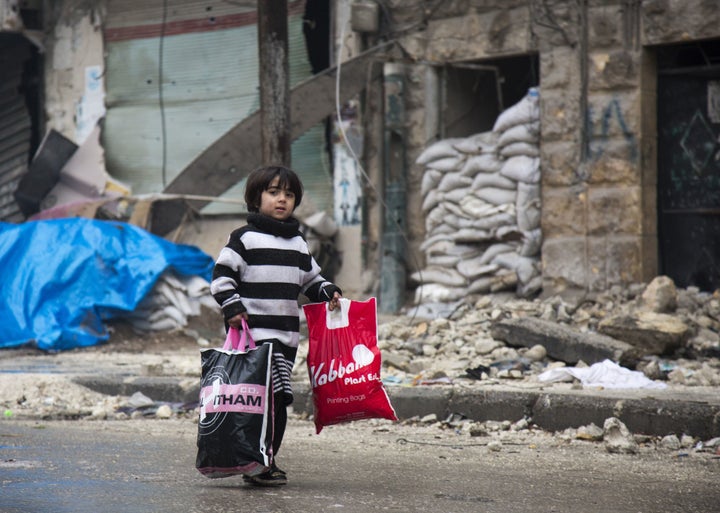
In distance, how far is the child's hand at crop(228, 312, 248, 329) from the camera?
4.69 meters

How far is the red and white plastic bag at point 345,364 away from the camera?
4914mm

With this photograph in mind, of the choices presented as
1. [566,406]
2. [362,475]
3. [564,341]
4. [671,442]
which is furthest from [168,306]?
[362,475]

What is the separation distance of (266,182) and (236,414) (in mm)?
1001

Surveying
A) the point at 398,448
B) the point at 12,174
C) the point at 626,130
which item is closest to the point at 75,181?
→ the point at 12,174

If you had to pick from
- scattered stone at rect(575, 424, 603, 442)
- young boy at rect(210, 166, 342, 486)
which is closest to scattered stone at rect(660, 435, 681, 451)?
scattered stone at rect(575, 424, 603, 442)

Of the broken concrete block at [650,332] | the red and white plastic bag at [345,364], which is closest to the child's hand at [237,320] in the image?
the red and white plastic bag at [345,364]

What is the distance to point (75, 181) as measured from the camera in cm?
1428

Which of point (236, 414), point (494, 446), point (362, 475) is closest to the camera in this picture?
point (236, 414)

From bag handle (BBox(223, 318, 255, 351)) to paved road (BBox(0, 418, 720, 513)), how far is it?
57cm

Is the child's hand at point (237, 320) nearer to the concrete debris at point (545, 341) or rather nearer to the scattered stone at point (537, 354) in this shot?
the concrete debris at point (545, 341)

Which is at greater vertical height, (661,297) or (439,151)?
(439,151)

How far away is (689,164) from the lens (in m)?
10.3

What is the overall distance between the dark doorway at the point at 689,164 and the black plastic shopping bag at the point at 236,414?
6.57 meters

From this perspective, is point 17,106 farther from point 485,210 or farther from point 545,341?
point 545,341
